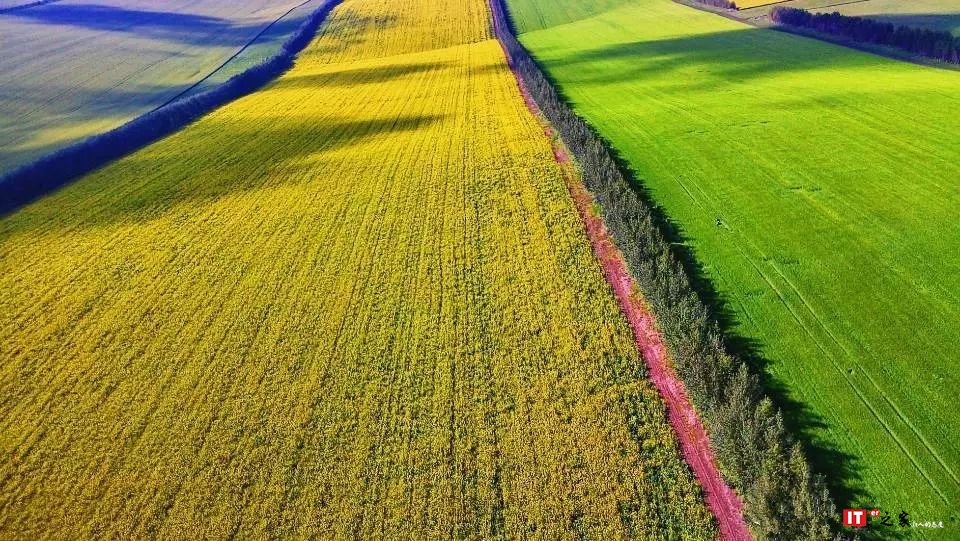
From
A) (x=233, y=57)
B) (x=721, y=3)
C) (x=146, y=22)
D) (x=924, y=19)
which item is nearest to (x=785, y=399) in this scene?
(x=924, y=19)

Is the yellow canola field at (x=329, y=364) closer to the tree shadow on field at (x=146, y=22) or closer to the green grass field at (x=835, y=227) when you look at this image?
the green grass field at (x=835, y=227)

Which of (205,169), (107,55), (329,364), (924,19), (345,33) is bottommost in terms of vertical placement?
(329,364)

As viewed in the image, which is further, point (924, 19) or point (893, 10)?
point (893, 10)

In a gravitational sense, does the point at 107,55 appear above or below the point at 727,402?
above

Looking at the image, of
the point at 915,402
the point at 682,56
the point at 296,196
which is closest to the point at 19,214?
the point at 296,196

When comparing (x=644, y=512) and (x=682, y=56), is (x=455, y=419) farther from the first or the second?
(x=682, y=56)

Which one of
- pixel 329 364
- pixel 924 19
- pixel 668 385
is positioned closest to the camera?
pixel 668 385

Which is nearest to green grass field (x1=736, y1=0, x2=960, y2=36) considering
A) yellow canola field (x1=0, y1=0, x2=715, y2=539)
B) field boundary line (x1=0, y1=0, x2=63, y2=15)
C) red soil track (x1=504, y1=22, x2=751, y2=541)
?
yellow canola field (x1=0, y1=0, x2=715, y2=539)

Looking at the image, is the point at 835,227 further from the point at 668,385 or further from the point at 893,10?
the point at 893,10
